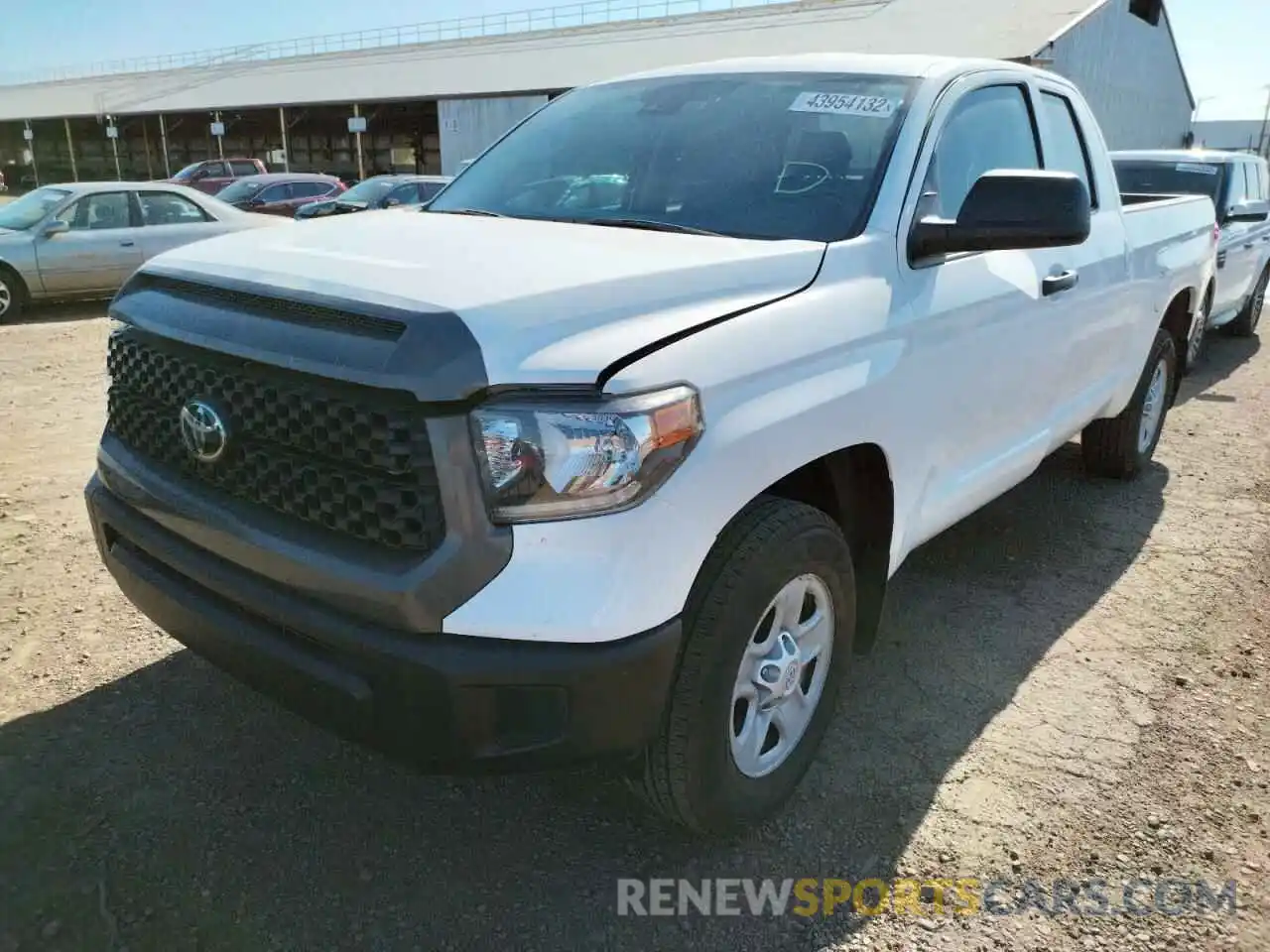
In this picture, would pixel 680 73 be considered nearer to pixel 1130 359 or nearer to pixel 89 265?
pixel 1130 359

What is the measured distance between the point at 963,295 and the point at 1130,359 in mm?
2194

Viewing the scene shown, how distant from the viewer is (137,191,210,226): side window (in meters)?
11.3

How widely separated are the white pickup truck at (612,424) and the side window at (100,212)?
9.31m

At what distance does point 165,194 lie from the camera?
11500mm

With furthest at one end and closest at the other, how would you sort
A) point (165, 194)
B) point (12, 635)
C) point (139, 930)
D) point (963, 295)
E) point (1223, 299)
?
point (165, 194) → point (1223, 299) → point (12, 635) → point (963, 295) → point (139, 930)

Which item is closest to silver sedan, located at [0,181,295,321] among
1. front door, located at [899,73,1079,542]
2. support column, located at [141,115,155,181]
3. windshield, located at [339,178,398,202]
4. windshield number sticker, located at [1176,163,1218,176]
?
windshield, located at [339,178,398,202]

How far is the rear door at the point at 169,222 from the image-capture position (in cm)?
1123

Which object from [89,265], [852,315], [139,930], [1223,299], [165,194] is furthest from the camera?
[165,194]

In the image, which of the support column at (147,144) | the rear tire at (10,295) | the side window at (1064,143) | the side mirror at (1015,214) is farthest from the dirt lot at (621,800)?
the support column at (147,144)

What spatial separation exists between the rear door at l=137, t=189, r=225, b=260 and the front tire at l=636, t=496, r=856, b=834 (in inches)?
413

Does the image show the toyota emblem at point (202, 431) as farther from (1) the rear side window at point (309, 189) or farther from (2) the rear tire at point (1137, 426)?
(1) the rear side window at point (309, 189)

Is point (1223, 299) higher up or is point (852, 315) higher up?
point (852, 315)

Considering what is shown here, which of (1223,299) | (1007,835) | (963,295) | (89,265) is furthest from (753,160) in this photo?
(89,265)

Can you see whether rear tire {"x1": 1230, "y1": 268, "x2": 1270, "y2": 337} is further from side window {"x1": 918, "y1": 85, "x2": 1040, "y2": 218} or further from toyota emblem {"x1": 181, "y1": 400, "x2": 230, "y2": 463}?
toyota emblem {"x1": 181, "y1": 400, "x2": 230, "y2": 463}
